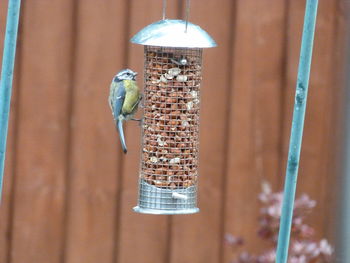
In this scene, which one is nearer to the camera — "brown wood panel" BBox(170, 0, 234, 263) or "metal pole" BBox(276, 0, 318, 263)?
"metal pole" BBox(276, 0, 318, 263)

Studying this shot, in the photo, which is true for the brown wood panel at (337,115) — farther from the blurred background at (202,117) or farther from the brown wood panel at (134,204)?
the brown wood panel at (134,204)

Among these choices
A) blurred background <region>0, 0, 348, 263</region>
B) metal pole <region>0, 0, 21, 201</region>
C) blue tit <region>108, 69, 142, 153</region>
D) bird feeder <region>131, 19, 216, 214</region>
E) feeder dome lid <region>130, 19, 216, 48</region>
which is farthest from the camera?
blurred background <region>0, 0, 348, 263</region>

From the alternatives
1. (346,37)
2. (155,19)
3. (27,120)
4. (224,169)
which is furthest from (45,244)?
(346,37)

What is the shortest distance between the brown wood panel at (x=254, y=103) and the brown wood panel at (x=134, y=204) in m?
0.34

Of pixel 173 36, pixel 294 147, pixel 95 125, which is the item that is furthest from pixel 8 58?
pixel 95 125

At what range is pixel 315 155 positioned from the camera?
3.76m

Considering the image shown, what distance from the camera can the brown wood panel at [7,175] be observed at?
375 cm

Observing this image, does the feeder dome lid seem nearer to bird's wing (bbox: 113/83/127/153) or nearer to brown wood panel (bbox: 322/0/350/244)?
bird's wing (bbox: 113/83/127/153)

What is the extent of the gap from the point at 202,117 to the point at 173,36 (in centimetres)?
133

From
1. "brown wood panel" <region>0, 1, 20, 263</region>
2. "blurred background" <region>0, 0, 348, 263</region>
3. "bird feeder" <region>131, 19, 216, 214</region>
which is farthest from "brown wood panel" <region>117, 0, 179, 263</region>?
"bird feeder" <region>131, 19, 216, 214</region>

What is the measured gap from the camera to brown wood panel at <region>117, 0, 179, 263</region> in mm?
3693

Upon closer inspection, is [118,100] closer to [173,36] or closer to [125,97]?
[125,97]

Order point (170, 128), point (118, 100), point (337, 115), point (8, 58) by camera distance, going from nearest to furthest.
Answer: point (8, 58)
point (170, 128)
point (118, 100)
point (337, 115)

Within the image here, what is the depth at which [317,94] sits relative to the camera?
373 centimetres
